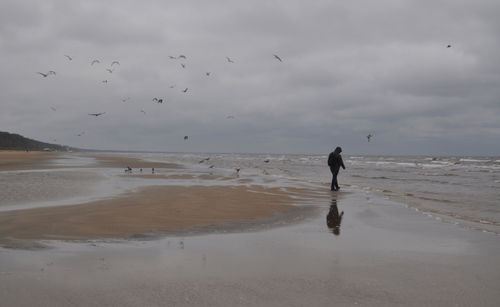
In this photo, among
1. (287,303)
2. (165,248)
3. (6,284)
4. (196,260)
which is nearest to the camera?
(287,303)

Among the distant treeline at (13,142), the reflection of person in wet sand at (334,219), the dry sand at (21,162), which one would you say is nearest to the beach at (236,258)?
the reflection of person in wet sand at (334,219)

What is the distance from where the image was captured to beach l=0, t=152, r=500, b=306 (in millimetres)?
4633

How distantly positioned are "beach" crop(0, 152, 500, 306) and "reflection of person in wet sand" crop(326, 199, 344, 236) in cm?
3

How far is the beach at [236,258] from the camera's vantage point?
4.63 meters

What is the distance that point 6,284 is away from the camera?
189 inches

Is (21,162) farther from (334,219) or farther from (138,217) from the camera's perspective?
(334,219)

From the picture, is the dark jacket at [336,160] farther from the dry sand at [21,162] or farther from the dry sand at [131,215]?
the dry sand at [21,162]

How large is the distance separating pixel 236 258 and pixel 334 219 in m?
5.00

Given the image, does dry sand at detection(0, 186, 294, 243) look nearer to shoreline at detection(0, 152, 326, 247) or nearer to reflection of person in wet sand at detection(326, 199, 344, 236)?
shoreline at detection(0, 152, 326, 247)

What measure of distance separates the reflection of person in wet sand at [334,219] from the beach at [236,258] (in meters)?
0.03

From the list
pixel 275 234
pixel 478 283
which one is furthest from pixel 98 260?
pixel 478 283

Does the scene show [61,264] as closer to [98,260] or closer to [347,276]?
[98,260]

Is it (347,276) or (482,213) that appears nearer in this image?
(347,276)

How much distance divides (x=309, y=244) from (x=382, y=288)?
251cm
